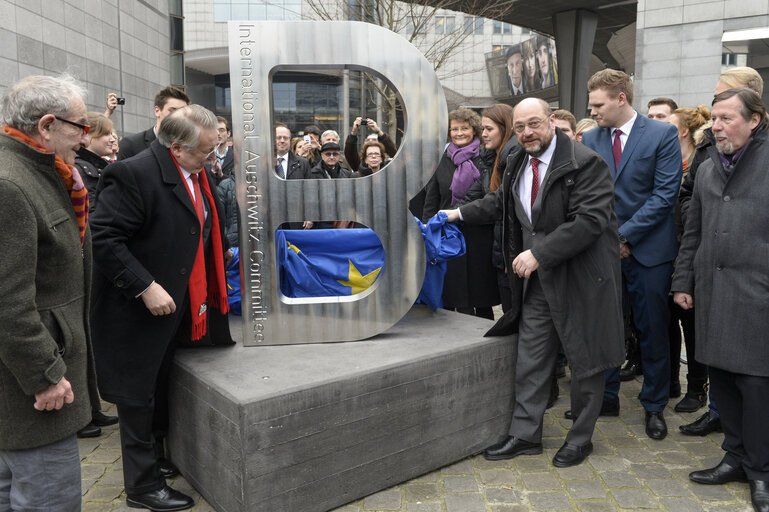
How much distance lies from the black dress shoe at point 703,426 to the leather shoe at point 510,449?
1079 mm

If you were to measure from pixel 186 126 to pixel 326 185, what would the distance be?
892 mm

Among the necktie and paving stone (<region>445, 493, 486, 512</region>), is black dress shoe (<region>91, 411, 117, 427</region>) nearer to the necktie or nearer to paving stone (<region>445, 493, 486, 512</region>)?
paving stone (<region>445, 493, 486, 512</region>)

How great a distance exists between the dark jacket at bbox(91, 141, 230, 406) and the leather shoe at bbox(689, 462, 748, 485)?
2.97m

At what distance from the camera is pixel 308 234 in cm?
418

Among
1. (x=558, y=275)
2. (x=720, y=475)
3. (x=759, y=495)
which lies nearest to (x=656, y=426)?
(x=720, y=475)

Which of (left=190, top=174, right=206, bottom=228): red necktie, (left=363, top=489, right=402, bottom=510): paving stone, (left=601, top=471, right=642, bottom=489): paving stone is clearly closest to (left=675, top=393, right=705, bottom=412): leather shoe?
(left=601, top=471, right=642, bottom=489): paving stone

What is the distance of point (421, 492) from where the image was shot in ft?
11.4

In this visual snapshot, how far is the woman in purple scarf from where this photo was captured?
509 centimetres

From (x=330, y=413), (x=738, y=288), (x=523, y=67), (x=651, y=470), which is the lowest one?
(x=651, y=470)

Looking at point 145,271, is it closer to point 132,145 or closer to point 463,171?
point 132,145

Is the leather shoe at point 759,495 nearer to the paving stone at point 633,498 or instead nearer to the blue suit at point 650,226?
the paving stone at point 633,498

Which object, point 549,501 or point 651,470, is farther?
point 651,470

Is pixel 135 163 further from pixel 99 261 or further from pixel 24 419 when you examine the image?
pixel 24 419

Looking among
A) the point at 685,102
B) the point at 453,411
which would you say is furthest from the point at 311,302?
the point at 685,102
